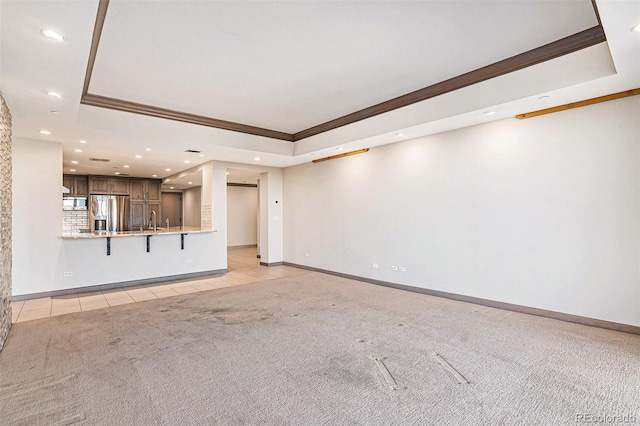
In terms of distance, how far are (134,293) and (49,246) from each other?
1.54 m

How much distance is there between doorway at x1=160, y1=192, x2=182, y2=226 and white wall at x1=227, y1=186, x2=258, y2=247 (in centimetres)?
255

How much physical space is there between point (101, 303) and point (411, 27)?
550cm

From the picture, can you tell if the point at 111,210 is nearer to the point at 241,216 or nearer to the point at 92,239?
the point at 92,239

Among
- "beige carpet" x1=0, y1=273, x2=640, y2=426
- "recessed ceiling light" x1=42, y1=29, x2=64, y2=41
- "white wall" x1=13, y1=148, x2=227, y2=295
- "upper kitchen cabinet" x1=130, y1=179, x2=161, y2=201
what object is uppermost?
"recessed ceiling light" x1=42, y1=29, x2=64, y2=41

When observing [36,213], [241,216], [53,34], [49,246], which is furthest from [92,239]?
[241,216]

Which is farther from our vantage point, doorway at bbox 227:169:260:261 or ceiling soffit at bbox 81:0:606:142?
doorway at bbox 227:169:260:261

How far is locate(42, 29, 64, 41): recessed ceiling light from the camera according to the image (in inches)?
85.7

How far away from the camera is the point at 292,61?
11.2ft

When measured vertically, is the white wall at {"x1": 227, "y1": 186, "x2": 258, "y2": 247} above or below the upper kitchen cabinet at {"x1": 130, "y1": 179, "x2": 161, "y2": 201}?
below

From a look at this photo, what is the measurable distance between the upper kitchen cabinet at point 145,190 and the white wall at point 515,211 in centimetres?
722

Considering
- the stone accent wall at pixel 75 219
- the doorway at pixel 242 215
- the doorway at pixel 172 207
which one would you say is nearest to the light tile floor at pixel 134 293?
the doorway at pixel 242 215

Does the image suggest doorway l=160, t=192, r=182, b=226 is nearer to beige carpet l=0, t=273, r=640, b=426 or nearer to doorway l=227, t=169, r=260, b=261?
doorway l=227, t=169, r=260, b=261

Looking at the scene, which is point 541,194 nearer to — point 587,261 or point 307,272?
point 587,261

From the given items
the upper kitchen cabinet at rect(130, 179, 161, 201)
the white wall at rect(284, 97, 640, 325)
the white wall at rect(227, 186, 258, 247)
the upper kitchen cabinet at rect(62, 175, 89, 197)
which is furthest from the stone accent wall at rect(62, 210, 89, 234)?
the white wall at rect(284, 97, 640, 325)
